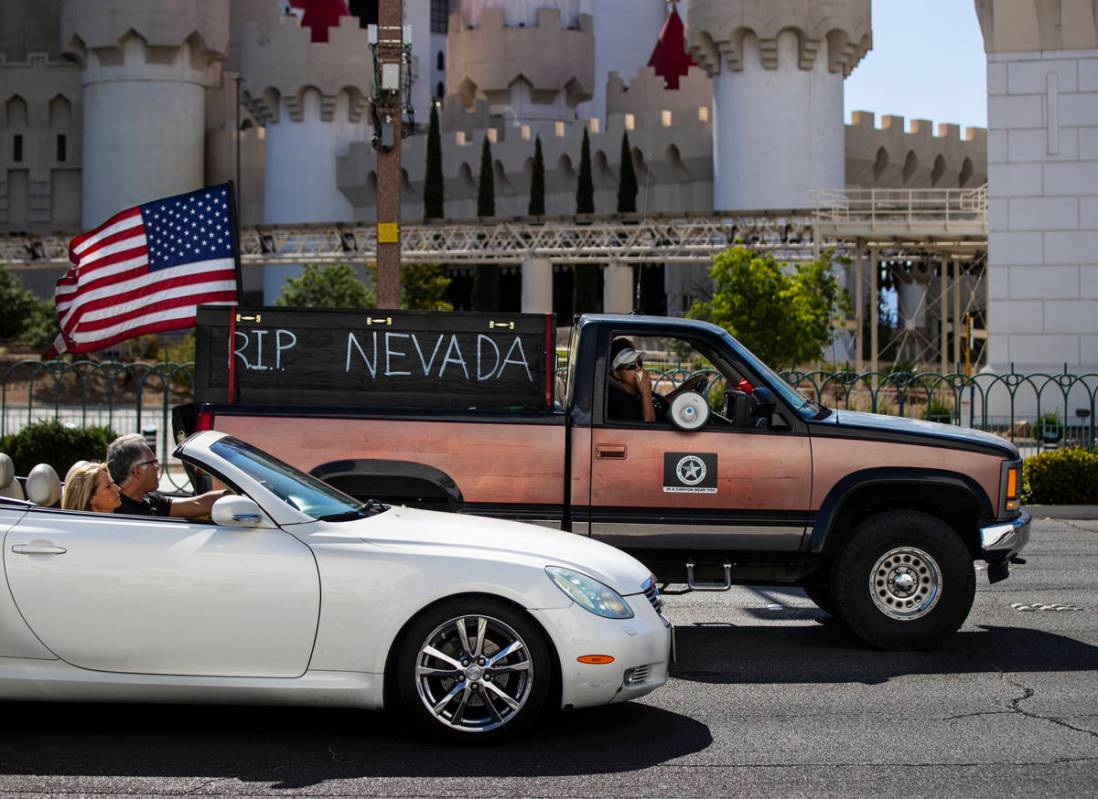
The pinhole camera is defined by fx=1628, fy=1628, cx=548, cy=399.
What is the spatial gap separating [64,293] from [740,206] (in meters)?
47.3

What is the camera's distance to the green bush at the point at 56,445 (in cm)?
1988

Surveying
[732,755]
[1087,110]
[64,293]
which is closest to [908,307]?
[1087,110]

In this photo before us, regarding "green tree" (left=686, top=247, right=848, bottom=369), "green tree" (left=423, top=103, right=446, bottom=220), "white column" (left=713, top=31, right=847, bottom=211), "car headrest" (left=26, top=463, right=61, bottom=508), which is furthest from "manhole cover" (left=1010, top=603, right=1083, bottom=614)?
"green tree" (left=423, top=103, right=446, bottom=220)

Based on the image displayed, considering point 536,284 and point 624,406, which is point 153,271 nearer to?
point 624,406

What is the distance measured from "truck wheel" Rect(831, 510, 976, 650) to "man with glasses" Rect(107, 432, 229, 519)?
392 centimetres

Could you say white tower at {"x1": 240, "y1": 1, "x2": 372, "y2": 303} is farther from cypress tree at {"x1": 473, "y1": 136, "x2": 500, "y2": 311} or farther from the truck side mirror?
the truck side mirror

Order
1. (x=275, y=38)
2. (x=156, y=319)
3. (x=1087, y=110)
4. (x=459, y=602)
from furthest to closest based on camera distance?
(x=275, y=38)
(x=1087, y=110)
(x=156, y=319)
(x=459, y=602)

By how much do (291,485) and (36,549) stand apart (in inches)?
47.1

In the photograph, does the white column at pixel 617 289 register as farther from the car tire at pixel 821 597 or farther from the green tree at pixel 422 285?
the car tire at pixel 821 597

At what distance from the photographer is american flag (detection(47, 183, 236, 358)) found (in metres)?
14.8

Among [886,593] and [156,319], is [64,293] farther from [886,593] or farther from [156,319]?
[886,593]

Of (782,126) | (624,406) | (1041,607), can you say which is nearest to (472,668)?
(624,406)

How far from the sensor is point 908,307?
244ft

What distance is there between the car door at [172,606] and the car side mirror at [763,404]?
3.59 meters
